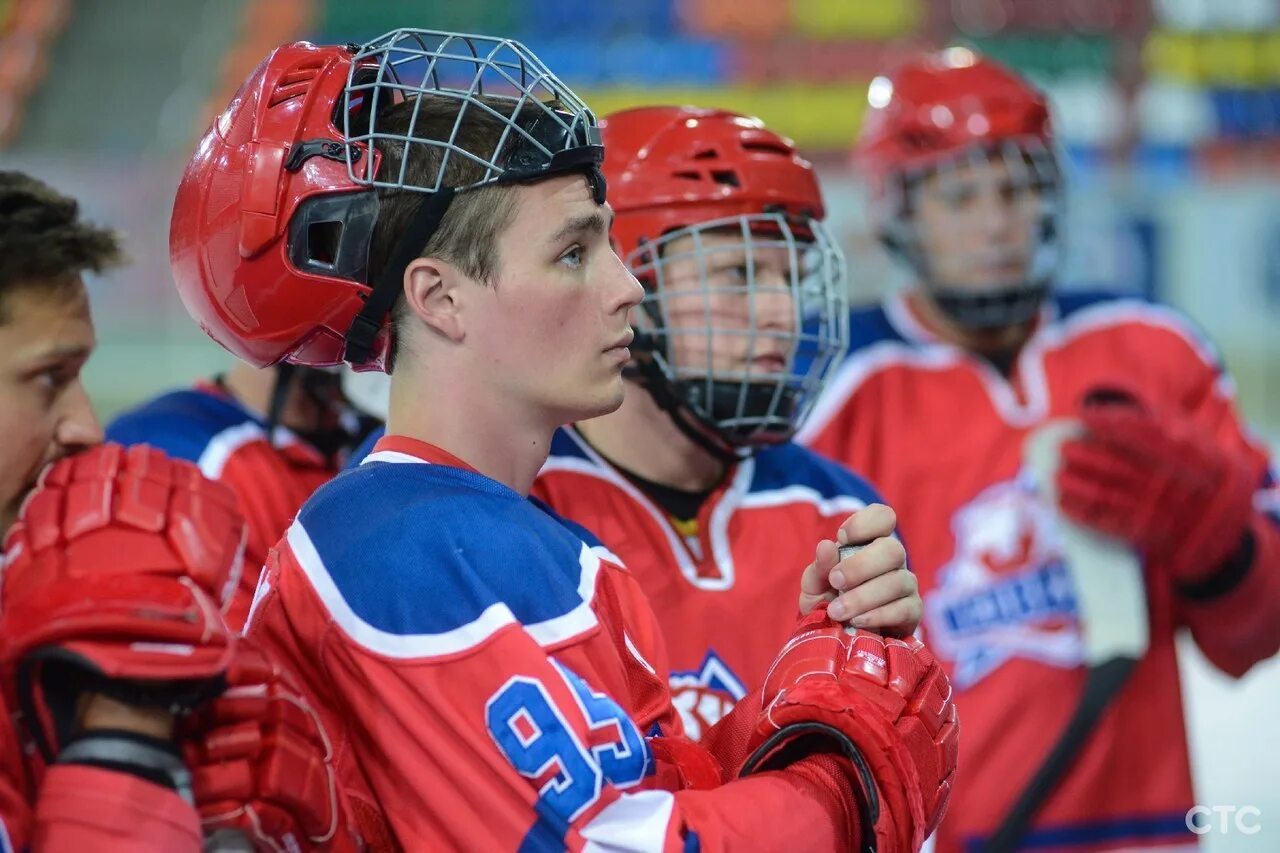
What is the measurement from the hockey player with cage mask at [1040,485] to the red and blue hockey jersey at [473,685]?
132 centimetres

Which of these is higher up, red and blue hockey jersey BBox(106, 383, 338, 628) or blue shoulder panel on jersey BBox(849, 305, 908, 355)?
red and blue hockey jersey BBox(106, 383, 338, 628)

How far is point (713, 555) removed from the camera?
1811 mm

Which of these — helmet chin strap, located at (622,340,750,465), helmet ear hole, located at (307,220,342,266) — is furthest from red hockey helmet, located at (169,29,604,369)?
helmet chin strap, located at (622,340,750,465)

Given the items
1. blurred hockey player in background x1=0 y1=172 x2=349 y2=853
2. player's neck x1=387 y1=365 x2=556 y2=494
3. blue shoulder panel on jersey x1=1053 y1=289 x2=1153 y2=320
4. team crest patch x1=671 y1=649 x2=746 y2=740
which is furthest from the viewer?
blue shoulder panel on jersey x1=1053 y1=289 x2=1153 y2=320

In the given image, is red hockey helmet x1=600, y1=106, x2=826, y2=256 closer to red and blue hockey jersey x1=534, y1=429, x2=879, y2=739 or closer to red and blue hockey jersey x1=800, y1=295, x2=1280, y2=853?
red and blue hockey jersey x1=534, y1=429, x2=879, y2=739

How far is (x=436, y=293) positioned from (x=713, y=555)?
59cm

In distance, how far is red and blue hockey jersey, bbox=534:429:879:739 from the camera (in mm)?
1728

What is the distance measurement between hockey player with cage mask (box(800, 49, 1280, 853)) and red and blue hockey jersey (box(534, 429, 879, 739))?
683mm

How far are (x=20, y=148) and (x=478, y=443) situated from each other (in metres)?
8.06

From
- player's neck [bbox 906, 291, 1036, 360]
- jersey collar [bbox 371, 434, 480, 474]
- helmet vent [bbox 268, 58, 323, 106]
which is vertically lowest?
player's neck [bbox 906, 291, 1036, 360]

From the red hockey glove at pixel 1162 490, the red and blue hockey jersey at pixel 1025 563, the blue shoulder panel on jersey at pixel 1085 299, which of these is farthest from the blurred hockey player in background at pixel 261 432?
the blue shoulder panel on jersey at pixel 1085 299

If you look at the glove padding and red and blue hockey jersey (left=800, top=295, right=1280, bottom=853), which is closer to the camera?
the glove padding

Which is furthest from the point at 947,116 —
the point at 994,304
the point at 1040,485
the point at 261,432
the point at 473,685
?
the point at 473,685

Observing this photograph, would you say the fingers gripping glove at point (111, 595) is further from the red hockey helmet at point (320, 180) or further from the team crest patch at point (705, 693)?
the team crest patch at point (705, 693)
